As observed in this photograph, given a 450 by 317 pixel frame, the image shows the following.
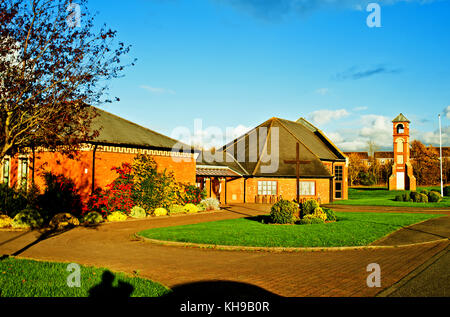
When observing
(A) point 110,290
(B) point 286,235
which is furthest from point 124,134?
(A) point 110,290

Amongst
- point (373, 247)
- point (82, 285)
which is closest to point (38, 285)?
point (82, 285)

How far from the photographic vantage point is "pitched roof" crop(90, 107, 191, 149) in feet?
76.0

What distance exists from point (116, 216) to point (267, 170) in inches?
712

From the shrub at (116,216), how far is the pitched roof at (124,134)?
14.1ft

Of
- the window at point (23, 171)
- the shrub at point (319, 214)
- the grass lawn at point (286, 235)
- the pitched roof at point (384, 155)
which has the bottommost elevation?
the grass lawn at point (286, 235)

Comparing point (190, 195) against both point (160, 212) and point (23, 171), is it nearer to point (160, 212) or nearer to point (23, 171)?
point (160, 212)

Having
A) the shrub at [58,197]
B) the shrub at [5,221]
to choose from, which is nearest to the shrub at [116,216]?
the shrub at [58,197]

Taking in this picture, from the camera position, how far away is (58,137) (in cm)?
975

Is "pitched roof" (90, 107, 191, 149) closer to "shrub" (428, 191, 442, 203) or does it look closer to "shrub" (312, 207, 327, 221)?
"shrub" (312, 207, 327, 221)

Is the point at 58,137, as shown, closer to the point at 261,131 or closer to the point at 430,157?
the point at 261,131

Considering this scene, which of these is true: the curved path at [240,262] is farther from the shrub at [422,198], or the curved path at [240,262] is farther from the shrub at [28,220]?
the shrub at [422,198]

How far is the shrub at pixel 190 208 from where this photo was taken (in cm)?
2548
